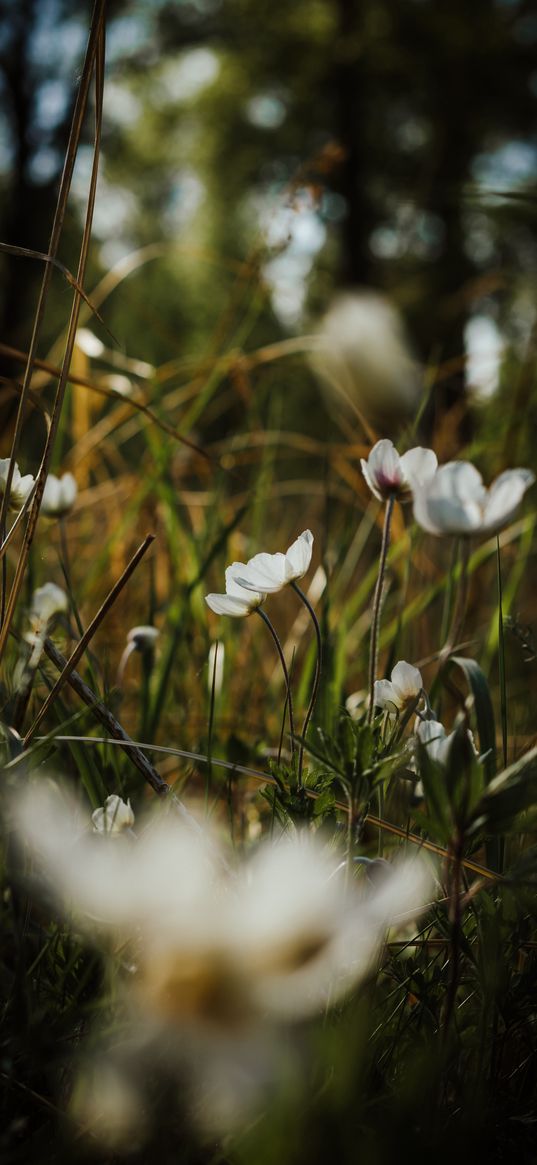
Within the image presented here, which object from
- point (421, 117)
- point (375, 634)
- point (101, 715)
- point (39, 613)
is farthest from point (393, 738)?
point (421, 117)

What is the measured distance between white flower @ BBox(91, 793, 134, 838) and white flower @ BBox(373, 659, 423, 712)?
16 centimetres

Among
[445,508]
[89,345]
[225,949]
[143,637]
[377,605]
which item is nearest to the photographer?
[225,949]

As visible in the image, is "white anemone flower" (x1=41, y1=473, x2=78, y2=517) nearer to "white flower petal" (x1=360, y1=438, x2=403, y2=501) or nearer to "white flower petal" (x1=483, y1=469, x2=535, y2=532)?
"white flower petal" (x1=360, y1=438, x2=403, y2=501)

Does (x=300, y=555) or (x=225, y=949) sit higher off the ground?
(x=300, y=555)

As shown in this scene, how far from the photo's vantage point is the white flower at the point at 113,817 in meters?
0.49

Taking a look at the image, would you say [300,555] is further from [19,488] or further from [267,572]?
[19,488]

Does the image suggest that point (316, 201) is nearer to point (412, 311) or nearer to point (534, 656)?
point (534, 656)

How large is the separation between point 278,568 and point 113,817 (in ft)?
0.58

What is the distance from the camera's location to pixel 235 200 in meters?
12.5

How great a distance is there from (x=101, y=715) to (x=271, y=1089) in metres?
0.29

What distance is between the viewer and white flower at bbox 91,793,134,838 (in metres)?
0.49

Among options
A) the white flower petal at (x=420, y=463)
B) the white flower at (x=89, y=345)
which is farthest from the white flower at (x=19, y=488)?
the white flower at (x=89, y=345)

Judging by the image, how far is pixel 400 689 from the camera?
0.52 m

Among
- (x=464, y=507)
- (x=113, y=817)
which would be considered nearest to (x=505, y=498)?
(x=464, y=507)
